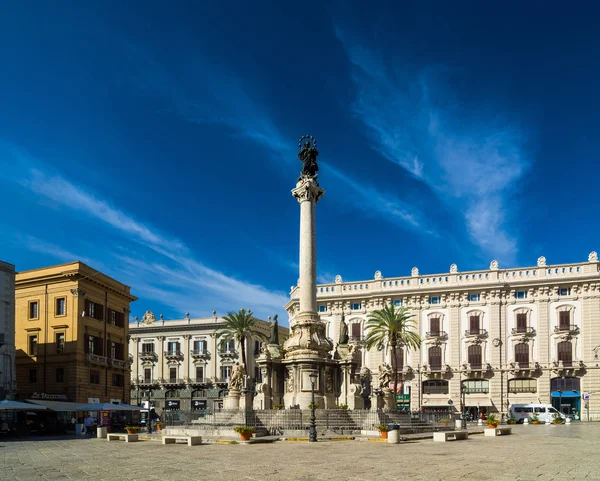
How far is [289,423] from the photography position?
115 feet

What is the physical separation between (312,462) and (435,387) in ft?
184

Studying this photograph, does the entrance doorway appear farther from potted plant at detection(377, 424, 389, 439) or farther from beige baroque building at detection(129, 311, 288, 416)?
potted plant at detection(377, 424, 389, 439)

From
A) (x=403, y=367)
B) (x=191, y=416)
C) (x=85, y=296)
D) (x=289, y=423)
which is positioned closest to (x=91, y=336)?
(x=85, y=296)

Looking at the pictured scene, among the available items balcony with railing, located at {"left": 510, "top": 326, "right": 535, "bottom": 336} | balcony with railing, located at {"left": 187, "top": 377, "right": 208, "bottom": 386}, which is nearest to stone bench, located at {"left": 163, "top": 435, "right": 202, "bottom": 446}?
balcony with railing, located at {"left": 510, "top": 326, "right": 535, "bottom": 336}

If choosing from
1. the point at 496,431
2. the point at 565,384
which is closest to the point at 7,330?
the point at 496,431

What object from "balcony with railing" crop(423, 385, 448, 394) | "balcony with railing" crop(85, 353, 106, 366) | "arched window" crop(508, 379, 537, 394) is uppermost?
"balcony with railing" crop(85, 353, 106, 366)

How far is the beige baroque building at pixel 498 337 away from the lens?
69.3 metres

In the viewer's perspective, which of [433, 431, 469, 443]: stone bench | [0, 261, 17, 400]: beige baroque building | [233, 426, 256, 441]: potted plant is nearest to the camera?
[233, 426, 256, 441]: potted plant

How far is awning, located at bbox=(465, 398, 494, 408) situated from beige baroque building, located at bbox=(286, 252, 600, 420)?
11 centimetres

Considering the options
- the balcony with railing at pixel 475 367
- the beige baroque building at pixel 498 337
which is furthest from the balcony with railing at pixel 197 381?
the balcony with railing at pixel 475 367

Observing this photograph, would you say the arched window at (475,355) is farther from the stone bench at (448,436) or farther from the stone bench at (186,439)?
the stone bench at (186,439)

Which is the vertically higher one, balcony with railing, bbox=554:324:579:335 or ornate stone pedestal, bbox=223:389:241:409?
balcony with railing, bbox=554:324:579:335

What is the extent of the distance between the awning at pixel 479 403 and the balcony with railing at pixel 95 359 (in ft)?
127

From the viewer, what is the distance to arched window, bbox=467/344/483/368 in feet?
240
